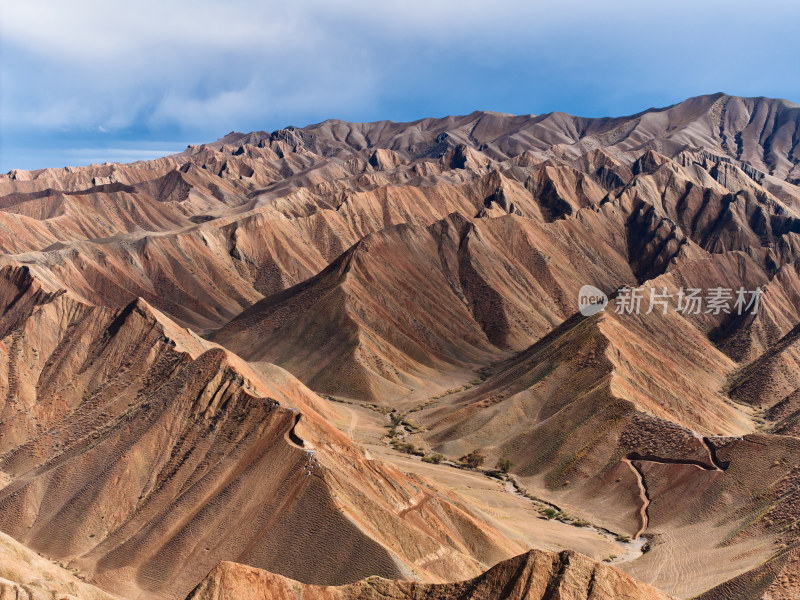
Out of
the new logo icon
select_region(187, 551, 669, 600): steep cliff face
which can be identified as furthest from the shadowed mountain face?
the new logo icon

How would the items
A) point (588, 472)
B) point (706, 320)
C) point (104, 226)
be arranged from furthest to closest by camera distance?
point (104, 226), point (706, 320), point (588, 472)

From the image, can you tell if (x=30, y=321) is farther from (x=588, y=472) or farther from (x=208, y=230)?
(x=208, y=230)

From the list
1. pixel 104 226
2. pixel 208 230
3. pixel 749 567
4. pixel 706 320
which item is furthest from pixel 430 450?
pixel 104 226

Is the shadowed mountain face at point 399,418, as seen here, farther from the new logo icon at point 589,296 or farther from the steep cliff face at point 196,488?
the new logo icon at point 589,296

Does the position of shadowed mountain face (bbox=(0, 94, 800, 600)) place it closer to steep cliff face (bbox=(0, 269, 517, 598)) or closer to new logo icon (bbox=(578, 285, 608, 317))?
steep cliff face (bbox=(0, 269, 517, 598))

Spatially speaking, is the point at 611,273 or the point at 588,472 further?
the point at 611,273

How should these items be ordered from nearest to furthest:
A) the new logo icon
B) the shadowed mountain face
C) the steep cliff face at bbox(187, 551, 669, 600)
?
the steep cliff face at bbox(187, 551, 669, 600), the shadowed mountain face, the new logo icon

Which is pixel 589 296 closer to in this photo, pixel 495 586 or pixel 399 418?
pixel 399 418

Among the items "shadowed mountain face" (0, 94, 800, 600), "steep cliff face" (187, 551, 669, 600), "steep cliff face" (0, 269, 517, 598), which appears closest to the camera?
"steep cliff face" (187, 551, 669, 600)
